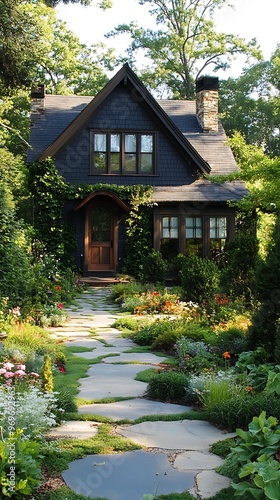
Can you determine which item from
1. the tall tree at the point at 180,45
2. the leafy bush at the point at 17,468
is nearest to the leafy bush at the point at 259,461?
the leafy bush at the point at 17,468

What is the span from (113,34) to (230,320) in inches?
1106

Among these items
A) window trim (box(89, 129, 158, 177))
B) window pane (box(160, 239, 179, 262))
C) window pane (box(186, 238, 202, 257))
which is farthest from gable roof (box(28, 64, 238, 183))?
window pane (box(160, 239, 179, 262))

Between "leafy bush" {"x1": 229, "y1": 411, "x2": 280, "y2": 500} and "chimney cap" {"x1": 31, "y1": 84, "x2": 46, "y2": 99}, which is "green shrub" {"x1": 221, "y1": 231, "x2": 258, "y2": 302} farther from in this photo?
Answer: "chimney cap" {"x1": 31, "y1": 84, "x2": 46, "y2": 99}

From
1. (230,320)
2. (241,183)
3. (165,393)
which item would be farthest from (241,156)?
(165,393)

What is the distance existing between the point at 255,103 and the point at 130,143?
20.6 m

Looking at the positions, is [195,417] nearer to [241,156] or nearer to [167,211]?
[167,211]

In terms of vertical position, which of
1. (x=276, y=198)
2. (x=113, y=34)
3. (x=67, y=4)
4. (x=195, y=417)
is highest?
(x=113, y=34)

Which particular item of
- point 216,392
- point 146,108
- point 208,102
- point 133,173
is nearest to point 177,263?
point 133,173

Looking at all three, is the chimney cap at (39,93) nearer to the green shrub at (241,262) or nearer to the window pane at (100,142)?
the window pane at (100,142)

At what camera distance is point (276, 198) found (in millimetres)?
12664

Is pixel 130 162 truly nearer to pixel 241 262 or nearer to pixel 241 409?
pixel 241 262

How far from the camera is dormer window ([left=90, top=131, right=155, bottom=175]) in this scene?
1892 cm

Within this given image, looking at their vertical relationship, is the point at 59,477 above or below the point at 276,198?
below

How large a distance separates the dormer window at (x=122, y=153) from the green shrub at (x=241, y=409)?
15.0m
